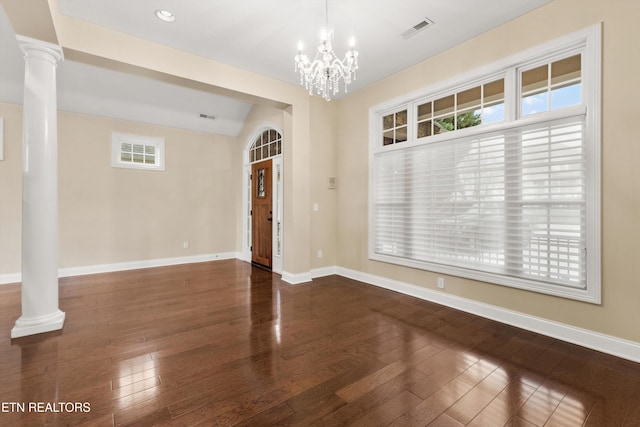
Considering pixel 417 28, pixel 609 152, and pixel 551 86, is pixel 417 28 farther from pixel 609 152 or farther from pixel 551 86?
pixel 609 152

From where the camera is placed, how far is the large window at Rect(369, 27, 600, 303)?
2533 mm

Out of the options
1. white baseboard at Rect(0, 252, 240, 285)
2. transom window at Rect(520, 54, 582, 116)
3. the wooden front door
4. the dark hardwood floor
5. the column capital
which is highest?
the column capital

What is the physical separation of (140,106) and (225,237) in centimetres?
317

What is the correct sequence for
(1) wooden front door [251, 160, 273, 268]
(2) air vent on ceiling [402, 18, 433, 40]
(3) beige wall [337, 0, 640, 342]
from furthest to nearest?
(1) wooden front door [251, 160, 273, 268]
(2) air vent on ceiling [402, 18, 433, 40]
(3) beige wall [337, 0, 640, 342]

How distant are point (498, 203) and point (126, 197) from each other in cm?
627

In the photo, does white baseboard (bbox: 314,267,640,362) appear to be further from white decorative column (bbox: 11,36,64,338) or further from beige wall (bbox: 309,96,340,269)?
white decorative column (bbox: 11,36,64,338)

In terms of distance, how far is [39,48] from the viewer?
2.75 m

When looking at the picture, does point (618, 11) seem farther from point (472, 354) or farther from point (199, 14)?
point (199, 14)

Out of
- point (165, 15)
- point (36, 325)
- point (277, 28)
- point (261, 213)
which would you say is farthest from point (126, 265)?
point (277, 28)

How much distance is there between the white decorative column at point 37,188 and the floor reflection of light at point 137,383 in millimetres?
1409

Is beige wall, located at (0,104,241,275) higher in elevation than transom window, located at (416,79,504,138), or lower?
lower

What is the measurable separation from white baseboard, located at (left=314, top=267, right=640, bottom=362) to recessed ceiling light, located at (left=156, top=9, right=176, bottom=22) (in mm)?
4203

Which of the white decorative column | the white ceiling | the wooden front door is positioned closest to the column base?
the white decorative column

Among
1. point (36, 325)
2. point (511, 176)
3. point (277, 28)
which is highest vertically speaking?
point (277, 28)
